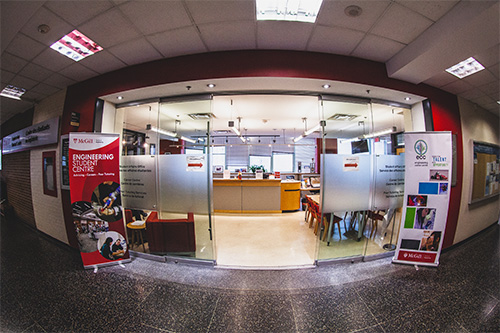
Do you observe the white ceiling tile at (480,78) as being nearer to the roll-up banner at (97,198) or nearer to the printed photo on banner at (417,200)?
the printed photo on banner at (417,200)

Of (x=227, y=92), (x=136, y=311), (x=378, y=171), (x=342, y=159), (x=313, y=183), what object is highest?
(x=227, y=92)

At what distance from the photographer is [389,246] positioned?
116 inches

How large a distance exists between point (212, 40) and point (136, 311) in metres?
3.47

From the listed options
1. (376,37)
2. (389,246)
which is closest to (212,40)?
(376,37)

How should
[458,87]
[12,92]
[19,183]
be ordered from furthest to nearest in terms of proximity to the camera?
[19,183]
[12,92]
[458,87]

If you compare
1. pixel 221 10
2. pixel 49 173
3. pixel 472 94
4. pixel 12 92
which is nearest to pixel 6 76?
pixel 12 92

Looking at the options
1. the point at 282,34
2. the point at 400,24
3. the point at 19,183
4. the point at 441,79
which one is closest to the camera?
the point at 400,24

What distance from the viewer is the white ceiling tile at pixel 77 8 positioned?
1.63 m

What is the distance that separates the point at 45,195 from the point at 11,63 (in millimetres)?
2667

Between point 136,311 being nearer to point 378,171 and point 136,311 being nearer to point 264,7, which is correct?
point 264,7

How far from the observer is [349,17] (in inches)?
69.4

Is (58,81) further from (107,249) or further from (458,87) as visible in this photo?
(458,87)

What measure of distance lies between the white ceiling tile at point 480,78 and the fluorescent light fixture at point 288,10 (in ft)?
10.2

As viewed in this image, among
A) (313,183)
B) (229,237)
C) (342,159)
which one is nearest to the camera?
(342,159)
